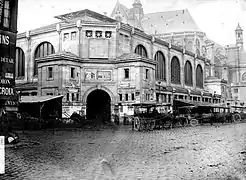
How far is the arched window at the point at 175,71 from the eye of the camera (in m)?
53.6

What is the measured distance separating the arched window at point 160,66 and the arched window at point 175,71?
10.0ft

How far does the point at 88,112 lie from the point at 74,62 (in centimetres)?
638

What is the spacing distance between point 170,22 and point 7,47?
6330 cm

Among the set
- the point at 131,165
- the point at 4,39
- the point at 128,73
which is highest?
the point at 128,73

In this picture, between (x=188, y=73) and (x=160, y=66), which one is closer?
(x=160, y=66)

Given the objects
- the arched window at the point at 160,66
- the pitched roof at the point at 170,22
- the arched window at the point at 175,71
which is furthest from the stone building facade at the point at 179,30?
the arched window at the point at 160,66

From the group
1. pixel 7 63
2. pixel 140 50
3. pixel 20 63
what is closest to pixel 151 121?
pixel 7 63

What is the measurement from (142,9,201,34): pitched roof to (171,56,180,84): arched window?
20768 mm

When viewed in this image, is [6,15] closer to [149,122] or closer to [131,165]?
[149,122]

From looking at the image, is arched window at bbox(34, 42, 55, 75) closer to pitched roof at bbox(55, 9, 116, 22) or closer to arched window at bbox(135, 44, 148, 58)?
pitched roof at bbox(55, 9, 116, 22)

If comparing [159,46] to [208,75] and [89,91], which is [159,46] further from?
[208,75]

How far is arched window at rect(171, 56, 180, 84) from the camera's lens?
53.6m

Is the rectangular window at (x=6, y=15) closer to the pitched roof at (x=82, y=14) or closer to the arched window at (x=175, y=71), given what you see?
the pitched roof at (x=82, y=14)

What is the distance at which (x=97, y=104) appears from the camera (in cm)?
3909
